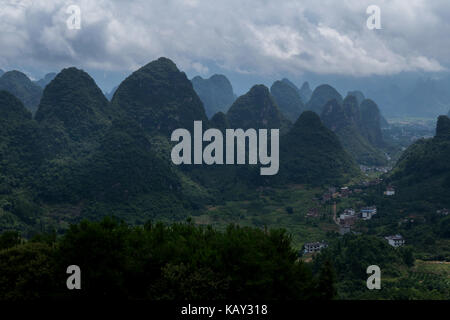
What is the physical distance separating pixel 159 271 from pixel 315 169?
54396 mm

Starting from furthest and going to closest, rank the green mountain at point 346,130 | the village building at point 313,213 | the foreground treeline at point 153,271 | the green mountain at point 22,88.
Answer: the green mountain at point 346,130
the green mountain at point 22,88
the village building at point 313,213
the foreground treeline at point 153,271

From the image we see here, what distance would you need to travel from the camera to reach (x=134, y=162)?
5534 cm

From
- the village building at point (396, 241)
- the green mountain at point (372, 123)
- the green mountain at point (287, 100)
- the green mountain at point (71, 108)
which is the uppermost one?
the green mountain at point (287, 100)

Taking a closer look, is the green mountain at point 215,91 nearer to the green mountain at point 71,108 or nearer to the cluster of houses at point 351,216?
the green mountain at point 71,108

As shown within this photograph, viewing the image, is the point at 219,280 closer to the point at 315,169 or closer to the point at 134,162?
the point at 134,162

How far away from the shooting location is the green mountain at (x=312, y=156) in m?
66.9

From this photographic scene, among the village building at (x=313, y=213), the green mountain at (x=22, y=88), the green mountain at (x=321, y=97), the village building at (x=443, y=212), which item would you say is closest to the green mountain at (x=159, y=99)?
the village building at (x=313, y=213)

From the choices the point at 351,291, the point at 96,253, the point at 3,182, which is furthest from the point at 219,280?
the point at 3,182

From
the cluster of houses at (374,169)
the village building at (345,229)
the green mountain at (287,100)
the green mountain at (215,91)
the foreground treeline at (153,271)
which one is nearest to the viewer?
the foreground treeline at (153,271)

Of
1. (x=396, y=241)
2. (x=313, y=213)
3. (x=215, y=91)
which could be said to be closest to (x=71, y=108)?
(x=313, y=213)

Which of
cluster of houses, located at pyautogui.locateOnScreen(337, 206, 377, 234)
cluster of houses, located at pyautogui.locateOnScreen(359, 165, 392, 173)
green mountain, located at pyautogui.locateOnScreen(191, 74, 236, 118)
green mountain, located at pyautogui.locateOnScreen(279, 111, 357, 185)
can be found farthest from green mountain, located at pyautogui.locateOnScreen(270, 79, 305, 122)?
cluster of houses, located at pyautogui.locateOnScreen(337, 206, 377, 234)

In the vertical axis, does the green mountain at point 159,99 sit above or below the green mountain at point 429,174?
above

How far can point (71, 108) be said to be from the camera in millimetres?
62438

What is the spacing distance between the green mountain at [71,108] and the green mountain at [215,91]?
9344 cm
